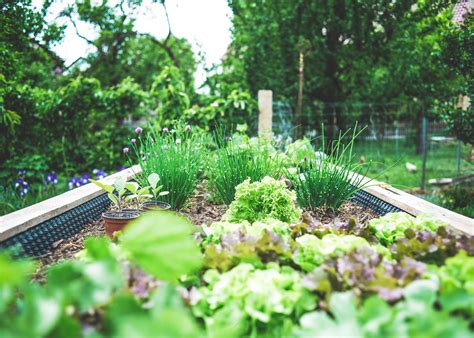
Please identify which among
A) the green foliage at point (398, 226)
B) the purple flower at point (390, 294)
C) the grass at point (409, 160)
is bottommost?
the grass at point (409, 160)

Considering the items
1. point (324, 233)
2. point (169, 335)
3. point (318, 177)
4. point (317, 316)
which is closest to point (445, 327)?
point (317, 316)

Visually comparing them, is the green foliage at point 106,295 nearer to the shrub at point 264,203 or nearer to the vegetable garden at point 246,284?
the vegetable garden at point 246,284

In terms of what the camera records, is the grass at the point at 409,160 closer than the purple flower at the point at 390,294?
No

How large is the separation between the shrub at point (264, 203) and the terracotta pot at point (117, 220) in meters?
0.58

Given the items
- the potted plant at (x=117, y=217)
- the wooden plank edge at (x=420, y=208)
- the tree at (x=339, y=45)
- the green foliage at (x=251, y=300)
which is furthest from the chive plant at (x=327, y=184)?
the tree at (x=339, y=45)

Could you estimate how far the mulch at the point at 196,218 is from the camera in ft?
7.52

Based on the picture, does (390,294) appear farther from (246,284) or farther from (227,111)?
(227,111)

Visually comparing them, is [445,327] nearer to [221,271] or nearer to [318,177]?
[221,271]

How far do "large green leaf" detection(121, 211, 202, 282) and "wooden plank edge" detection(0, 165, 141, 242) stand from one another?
1.20 metres

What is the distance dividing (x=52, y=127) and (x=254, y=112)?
2893 millimetres

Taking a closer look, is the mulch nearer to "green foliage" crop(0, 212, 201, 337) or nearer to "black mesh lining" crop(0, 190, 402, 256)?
"black mesh lining" crop(0, 190, 402, 256)

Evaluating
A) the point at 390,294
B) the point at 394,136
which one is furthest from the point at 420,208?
the point at 394,136

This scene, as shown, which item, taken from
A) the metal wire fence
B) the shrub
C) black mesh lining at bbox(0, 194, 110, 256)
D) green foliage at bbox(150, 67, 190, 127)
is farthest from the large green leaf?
the metal wire fence

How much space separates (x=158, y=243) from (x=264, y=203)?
1618 mm
